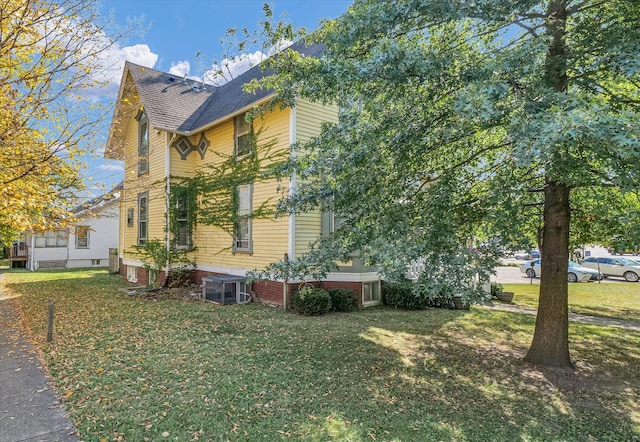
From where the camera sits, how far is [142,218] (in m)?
16.1

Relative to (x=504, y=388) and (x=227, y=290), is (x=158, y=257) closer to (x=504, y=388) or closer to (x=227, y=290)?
(x=227, y=290)

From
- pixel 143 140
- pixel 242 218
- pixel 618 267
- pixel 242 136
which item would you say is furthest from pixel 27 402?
pixel 618 267

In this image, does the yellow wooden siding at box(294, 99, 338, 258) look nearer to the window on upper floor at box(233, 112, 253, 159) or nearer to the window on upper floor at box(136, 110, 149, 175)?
the window on upper floor at box(233, 112, 253, 159)

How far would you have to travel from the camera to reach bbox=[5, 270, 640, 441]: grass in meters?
4.12

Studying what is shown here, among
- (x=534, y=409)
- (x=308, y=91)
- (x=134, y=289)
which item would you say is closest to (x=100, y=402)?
(x=308, y=91)

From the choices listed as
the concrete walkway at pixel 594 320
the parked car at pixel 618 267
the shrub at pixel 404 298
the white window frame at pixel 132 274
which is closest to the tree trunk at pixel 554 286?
the concrete walkway at pixel 594 320

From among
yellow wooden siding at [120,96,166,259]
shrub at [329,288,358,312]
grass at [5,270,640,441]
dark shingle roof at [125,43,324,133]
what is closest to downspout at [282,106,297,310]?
grass at [5,270,640,441]

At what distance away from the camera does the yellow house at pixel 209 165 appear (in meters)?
10.8

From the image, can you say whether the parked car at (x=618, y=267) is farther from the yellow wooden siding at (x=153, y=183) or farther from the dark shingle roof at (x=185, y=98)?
the yellow wooden siding at (x=153, y=183)

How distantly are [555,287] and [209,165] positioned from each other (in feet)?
38.3

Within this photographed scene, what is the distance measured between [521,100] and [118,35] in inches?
241

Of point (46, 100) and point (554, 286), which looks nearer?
point (46, 100)

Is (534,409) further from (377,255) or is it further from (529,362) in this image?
(377,255)

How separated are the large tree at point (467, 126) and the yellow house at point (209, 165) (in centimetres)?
388
